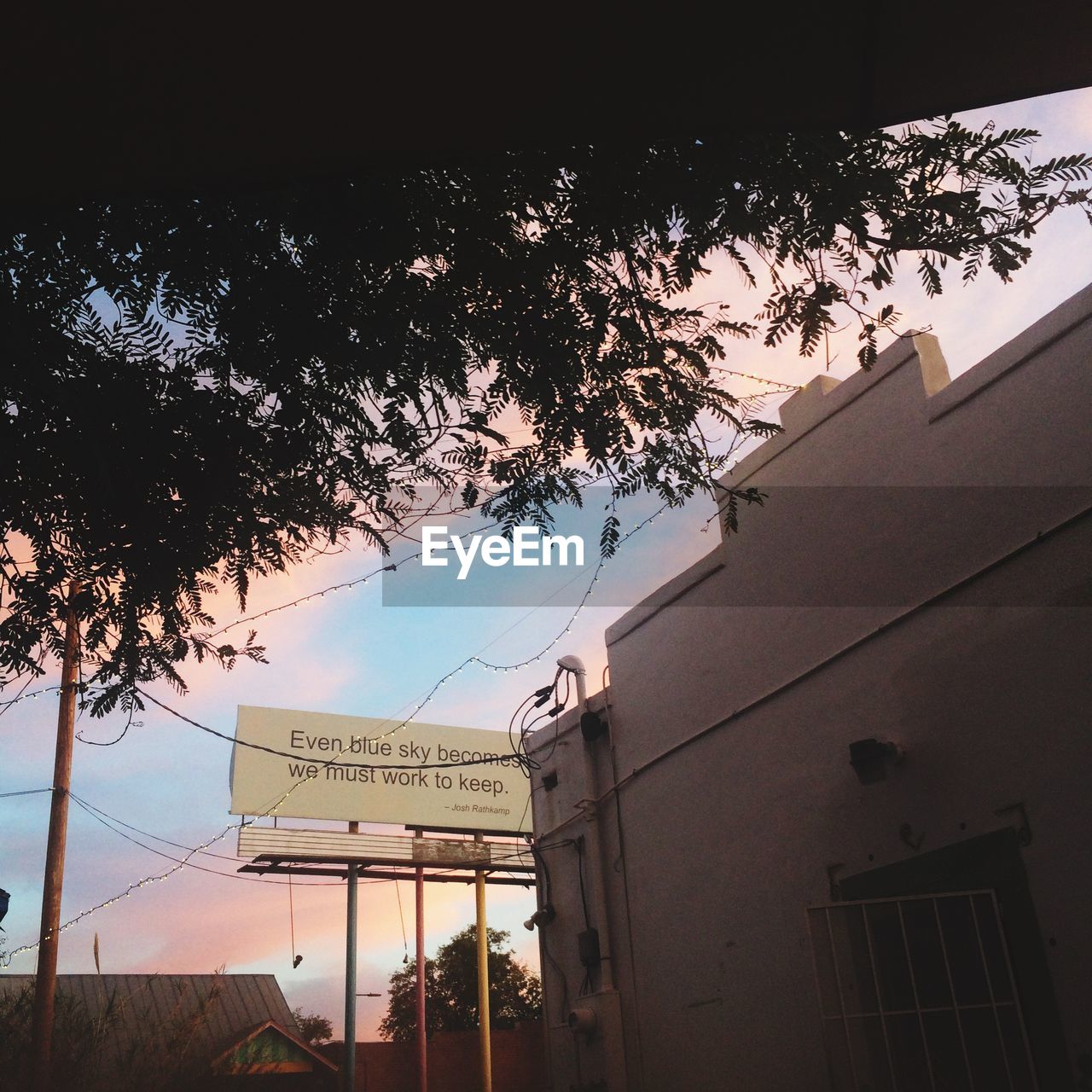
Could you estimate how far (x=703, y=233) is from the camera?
4117mm

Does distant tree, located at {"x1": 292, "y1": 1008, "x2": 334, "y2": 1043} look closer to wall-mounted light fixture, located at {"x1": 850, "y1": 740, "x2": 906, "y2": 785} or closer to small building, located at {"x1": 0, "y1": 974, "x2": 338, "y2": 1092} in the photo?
small building, located at {"x1": 0, "y1": 974, "x2": 338, "y2": 1092}

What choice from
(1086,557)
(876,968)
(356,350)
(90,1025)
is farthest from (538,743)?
(90,1025)

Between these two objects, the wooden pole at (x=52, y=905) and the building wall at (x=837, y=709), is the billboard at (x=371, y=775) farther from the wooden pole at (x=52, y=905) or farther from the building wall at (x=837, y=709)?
the building wall at (x=837, y=709)

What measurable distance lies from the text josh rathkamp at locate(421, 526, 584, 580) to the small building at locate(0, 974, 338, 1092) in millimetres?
10026

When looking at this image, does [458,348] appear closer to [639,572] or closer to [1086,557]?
[1086,557]

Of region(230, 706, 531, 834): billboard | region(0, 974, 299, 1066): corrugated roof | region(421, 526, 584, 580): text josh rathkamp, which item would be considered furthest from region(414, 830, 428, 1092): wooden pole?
region(421, 526, 584, 580): text josh rathkamp

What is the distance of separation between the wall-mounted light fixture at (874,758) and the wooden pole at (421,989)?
45.5 ft

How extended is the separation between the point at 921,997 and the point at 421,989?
14217 millimetres

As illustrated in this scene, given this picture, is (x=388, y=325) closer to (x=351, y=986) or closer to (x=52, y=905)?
(x=52, y=905)

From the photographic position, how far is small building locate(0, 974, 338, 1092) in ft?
44.1

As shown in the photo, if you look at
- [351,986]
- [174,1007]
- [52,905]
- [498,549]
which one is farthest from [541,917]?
[174,1007]

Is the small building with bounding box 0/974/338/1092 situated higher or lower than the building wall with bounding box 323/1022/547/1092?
higher

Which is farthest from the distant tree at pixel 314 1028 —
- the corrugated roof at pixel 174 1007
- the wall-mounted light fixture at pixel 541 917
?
the wall-mounted light fixture at pixel 541 917

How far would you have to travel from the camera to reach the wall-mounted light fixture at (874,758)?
604cm
